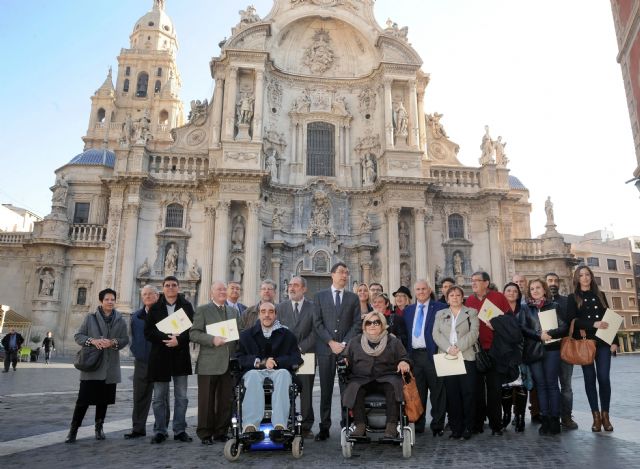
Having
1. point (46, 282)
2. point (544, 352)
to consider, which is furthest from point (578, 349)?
point (46, 282)

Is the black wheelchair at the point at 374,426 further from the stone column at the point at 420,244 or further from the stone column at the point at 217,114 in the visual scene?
the stone column at the point at 217,114

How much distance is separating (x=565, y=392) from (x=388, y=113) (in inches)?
880

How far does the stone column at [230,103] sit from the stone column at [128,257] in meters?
6.10

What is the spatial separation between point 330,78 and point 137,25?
33.0 meters

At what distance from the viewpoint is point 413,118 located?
2817 cm

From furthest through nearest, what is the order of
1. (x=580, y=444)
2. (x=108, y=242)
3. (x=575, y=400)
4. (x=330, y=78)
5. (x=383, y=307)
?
(x=330, y=78) → (x=108, y=242) → (x=575, y=400) → (x=383, y=307) → (x=580, y=444)

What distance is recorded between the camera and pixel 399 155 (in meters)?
26.8

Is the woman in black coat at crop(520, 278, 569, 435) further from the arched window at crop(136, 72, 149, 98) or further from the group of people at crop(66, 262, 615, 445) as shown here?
the arched window at crop(136, 72, 149, 98)

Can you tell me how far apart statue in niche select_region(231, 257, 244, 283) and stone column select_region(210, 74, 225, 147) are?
6.27 m

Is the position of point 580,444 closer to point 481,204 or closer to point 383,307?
point 383,307

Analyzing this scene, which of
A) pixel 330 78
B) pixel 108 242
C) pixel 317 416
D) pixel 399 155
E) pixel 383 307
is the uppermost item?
pixel 330 78

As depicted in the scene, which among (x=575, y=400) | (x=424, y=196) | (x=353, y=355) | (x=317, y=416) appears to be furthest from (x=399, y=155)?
(x=353, y=355)

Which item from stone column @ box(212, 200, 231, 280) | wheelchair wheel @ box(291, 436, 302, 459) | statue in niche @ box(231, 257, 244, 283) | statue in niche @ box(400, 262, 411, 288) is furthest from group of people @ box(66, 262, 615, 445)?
statue in niche @ box(400, 262, 411, 288)

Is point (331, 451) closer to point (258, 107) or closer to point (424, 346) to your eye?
point (424, 346)
